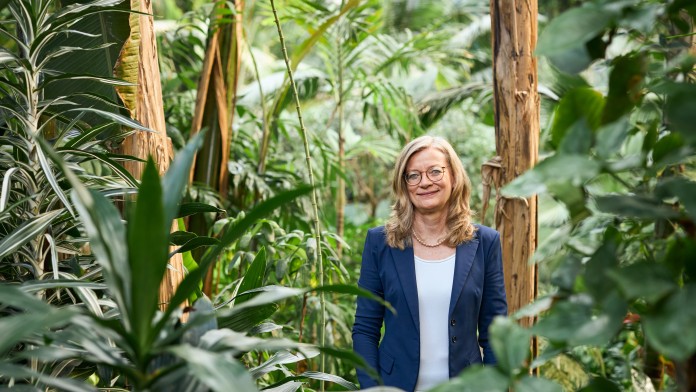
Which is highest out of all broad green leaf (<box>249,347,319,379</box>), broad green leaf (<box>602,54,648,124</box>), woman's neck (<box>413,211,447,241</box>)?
broad green leaf (<box>602,54,648,124</box>)

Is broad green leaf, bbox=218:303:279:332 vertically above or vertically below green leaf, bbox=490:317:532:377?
below

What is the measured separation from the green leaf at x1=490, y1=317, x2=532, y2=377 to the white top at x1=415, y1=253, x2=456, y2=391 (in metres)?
1.40

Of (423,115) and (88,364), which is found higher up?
(423,115)

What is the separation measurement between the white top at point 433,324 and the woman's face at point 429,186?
0.20 m

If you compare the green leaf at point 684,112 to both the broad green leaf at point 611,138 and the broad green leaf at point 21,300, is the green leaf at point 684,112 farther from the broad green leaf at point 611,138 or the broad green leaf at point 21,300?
the broad green leaf at point 21,300

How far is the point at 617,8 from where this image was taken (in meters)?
0.85

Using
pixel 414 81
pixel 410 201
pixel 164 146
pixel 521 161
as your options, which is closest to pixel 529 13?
pixel 521 161

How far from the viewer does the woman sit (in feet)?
7.38

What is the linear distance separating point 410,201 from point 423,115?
2455mm

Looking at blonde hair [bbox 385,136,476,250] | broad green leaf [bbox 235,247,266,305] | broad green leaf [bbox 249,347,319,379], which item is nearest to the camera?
broad green leaf [bbox 249,347,319,379]

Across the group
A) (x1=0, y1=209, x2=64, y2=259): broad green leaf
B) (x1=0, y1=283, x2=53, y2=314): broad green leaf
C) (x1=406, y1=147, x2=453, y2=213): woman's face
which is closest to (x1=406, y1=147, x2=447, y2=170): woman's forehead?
(x1=406, y1=147, x2=453, y2=213): woman's face

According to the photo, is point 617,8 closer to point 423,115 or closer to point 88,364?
point 88,364

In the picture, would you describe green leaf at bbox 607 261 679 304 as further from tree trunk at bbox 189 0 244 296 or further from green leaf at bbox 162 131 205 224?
tree trunk at bbox 189 0 244 296

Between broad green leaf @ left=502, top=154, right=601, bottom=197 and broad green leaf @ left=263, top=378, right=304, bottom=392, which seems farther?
broad green leaf @ left=263, top=378, right=304, bottom=392
